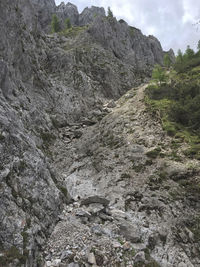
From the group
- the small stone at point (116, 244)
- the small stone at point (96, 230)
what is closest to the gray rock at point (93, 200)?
the small stone at point (96, 230)

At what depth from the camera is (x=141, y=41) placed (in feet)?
266

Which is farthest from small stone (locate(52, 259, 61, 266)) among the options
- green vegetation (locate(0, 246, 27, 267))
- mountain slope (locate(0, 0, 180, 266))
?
green vegetation (locate(0, 246, 27, 267))

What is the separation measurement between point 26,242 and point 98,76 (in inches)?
1751

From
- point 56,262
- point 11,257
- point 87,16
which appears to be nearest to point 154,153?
point 56,262

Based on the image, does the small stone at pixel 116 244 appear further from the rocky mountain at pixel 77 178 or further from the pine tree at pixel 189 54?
the pine tree at pixel 189 54

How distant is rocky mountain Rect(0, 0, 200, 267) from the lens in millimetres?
9320

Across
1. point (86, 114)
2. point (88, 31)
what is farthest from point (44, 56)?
point (88, 31)

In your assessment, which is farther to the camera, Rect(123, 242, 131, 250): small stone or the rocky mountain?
Rect(123, 242, 131, 250): small stone

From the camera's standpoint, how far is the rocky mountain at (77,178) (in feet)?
30.6

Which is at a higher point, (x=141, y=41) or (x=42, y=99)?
(x=141, y=41)

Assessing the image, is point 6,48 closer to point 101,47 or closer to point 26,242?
point 26,242

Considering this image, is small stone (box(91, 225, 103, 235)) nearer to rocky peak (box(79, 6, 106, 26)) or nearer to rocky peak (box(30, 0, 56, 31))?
rocky peak (box(30, 0, 56, 31))

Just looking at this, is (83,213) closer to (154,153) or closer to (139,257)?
(139,257)

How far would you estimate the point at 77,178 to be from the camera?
19.5 metres
